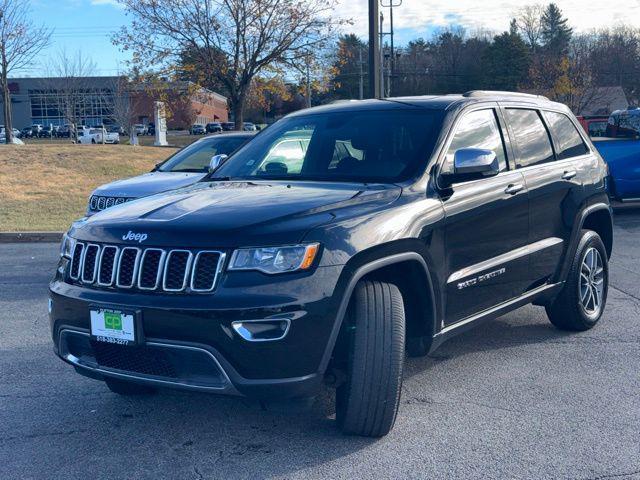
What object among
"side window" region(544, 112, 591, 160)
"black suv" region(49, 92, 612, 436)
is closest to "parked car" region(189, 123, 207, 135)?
"side window" region(544, 112, 591, 160)

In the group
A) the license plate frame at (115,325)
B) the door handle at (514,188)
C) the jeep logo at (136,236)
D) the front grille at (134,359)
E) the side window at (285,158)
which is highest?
the side window at (285,158)

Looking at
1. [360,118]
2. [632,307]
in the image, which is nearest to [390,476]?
[360,118]

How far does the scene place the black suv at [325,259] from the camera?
3.57 meters

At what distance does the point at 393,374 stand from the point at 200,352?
99 cm

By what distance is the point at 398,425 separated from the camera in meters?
4.29

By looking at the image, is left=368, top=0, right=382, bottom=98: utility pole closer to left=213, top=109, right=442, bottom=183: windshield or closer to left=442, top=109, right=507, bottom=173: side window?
left=213, top=109, right=442, bottom=183: windshield

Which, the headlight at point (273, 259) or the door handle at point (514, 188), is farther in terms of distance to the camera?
the door handle at point (514, 188)

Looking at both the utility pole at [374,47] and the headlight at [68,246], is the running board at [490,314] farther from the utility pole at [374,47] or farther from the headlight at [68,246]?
the utility pole at [374,47]

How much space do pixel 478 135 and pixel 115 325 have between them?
2.72 m

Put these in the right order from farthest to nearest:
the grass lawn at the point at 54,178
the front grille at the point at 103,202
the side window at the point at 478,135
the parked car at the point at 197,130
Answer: the parked car at the point at 197,130 → the grass lawn at the point at 54,178 → the front grille at the point at 103,202 → the side window at the point at 478,135

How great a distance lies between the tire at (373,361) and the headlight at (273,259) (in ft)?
1.34

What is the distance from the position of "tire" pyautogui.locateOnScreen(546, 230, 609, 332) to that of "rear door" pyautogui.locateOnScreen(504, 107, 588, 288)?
284mm

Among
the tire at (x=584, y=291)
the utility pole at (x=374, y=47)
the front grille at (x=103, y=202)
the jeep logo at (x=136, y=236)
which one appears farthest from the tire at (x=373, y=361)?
the utility pole at (x=374, y=47)

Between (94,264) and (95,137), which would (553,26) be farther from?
(94,264)
